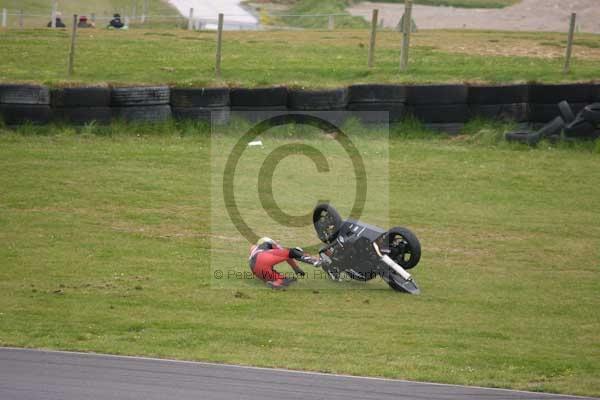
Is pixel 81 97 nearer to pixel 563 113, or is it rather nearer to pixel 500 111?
pixel 500 111

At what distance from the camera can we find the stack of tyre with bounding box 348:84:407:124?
1666 cm

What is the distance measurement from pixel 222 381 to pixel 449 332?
230 centimetres

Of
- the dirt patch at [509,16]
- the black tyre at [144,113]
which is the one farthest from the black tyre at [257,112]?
the dirt patch at [509,16]

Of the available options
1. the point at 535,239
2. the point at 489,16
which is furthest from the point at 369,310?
the point at 489,16

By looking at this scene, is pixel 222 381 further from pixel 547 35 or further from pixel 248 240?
pixel 547 35

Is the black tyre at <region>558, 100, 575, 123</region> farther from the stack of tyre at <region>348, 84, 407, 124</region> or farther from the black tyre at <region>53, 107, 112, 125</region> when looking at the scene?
the black tyre at <region>53, 107, 112, 125</region>

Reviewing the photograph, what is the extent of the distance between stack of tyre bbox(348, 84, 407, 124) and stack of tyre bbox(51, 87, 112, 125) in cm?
401

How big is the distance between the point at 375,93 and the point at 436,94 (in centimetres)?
104

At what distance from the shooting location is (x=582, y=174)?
50.2 ft

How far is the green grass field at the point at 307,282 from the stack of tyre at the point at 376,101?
20.8 inches

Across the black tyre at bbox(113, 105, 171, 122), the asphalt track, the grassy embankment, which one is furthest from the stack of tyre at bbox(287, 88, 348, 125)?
the grassy embankment

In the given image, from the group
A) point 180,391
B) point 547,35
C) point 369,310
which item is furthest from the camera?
point 547,35

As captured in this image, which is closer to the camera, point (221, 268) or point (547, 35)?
point (221, 268)

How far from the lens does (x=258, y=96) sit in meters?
16.3
